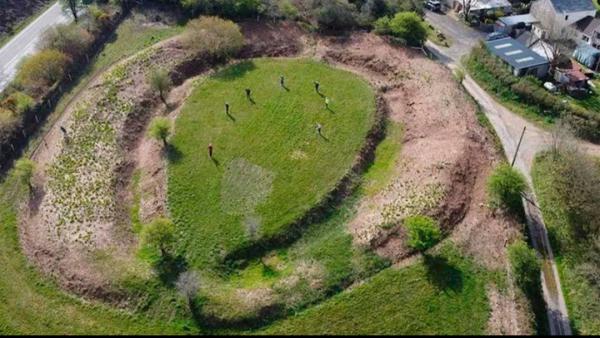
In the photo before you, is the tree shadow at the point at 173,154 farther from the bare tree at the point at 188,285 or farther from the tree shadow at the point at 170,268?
the bare tree at the point at 188,285

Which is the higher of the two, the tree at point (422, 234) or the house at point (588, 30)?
the house at point (588, 30)

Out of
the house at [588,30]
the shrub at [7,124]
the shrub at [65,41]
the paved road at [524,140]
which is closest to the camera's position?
the paved road at [524,140]

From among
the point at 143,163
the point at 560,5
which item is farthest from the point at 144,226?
the point at 560,5

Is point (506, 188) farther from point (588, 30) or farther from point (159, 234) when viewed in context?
point (588, 30)

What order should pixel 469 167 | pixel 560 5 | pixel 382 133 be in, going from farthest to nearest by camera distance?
pixel 560 5, pixel 382 133, pixel 469 167

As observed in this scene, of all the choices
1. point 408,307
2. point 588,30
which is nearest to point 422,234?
point 408,307

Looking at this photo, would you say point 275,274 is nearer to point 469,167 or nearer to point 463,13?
point 469,167

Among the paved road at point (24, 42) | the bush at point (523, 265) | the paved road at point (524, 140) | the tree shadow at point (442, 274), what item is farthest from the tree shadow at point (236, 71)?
the bush at point (523, 265)
